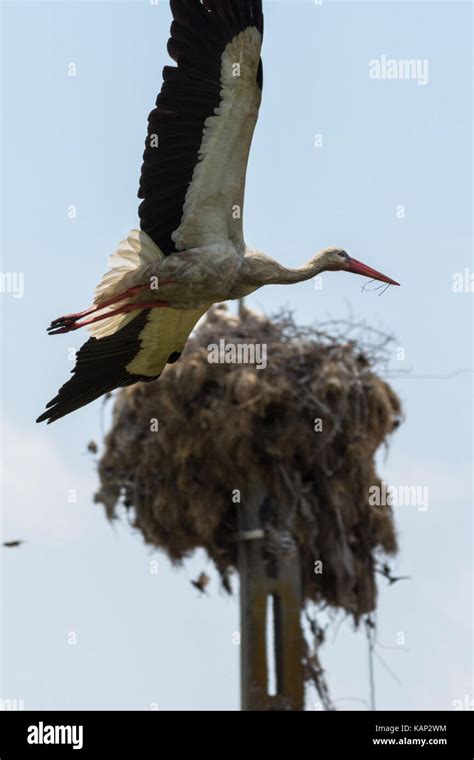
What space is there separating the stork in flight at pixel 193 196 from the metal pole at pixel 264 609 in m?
7.07

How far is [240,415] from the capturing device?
50.8 feet

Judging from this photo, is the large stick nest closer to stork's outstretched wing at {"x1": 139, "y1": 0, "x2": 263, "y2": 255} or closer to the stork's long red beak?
the stork's long red beak

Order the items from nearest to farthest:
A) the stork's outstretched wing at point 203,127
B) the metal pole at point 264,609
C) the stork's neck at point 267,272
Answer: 1. the stork's outstretched wing at point 203,127
2. the stork's neck at point 267,272
3. the metal pole at point 264,609

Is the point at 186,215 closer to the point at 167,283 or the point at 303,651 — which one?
the point at 167,283

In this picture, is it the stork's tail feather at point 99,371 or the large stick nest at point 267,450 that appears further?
the large stick nest at point 267,450

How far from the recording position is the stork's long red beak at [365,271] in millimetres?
9383

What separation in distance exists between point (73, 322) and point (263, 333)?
7267mm

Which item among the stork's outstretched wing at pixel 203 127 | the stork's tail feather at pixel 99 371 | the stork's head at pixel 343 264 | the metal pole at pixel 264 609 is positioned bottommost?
the metal pole at pixel 264 609

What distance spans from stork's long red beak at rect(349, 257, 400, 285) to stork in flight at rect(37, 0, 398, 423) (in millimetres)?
432

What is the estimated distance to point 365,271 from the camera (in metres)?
9.44

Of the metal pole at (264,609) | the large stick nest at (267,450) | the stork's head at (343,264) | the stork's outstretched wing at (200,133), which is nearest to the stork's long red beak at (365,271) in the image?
the stork's head at (343,264)

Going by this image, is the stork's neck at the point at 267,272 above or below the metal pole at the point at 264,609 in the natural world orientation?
above

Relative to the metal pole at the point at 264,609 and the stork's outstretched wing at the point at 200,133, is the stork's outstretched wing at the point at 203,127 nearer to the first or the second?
the stork's outstretched wing at the point at 200,133
